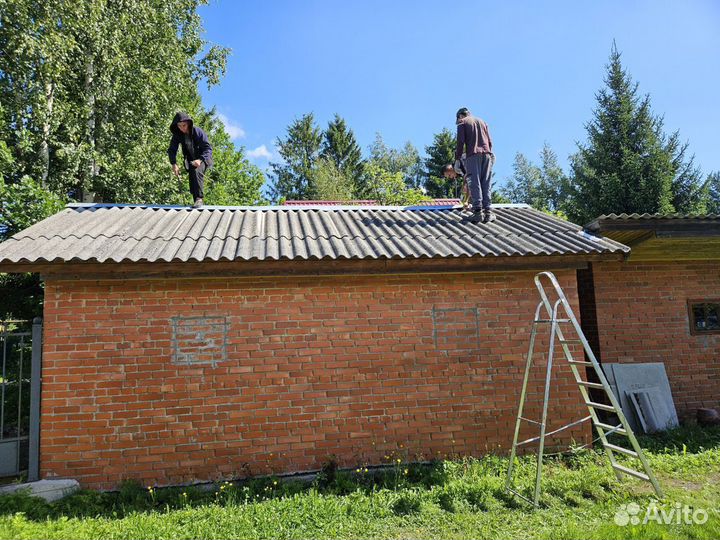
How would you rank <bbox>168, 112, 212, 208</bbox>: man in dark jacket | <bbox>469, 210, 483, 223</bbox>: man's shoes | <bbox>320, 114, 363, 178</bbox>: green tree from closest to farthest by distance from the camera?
1. <bbox>469, 210, 483, 223</bbox>: man's shoes
2. <bbox>168, 112, 212, 208</bbox>: man in dark jacket
3. <bbox>320, 114, 363, 178</bbox>: green tree

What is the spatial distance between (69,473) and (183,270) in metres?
2.53

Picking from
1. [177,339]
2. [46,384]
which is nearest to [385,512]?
[177,339]

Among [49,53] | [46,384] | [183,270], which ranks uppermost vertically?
[49,53]

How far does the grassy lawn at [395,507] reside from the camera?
12.5 feet

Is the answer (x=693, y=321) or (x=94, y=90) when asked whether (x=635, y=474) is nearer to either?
(x=693, y=321)

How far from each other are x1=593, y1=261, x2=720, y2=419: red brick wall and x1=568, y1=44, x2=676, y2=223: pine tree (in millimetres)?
14801

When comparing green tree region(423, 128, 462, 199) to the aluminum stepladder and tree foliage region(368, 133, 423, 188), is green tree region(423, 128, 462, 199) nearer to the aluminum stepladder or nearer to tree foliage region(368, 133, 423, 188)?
tree foliage region(368, 133, 423, 188)

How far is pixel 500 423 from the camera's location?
5496 millimetres

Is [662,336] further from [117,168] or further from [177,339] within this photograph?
[117,168]

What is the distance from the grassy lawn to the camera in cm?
382

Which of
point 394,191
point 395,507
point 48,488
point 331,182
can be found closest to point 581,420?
point 395,507

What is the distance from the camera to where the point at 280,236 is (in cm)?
570

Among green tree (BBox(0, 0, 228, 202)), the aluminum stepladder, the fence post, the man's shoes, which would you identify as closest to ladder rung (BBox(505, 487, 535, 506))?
the aluminum stepladder

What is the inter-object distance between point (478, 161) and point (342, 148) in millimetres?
28887
